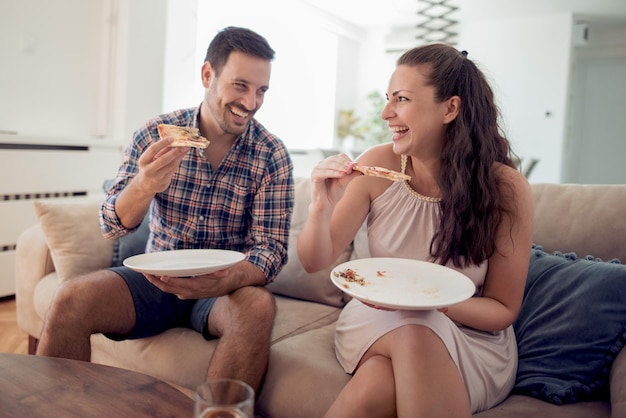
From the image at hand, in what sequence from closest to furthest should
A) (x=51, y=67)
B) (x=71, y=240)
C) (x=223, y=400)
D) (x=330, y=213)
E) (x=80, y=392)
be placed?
(x=223, y=400)
(x=80, y=392)
(x=330, y=213)
(x=71, y=240)
(x=51, y=67)

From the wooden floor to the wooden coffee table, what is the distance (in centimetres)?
165

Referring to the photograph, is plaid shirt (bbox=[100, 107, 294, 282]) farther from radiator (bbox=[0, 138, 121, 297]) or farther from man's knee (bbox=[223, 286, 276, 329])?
radiator (bbox=[0, 138, 121, 297])

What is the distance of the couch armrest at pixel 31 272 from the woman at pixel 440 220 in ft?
4.07

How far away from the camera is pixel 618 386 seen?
1.19 m

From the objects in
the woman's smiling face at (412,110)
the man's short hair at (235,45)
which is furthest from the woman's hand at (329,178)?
the man's short hair at (235,45)

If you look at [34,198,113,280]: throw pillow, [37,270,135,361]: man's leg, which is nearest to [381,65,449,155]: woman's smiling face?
[37,270,135,361]: man's leg

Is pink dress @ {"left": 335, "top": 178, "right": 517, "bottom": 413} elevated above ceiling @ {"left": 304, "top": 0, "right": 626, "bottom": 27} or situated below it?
below

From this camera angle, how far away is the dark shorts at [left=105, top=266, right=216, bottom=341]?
5.07ft

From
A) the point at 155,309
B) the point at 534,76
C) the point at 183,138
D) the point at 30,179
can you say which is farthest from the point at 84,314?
the point at 534,76

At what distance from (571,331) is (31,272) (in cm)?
200

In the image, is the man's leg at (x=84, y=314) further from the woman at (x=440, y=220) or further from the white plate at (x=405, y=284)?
the white plate at (x=405, y=284)

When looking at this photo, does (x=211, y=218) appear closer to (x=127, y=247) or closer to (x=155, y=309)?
(x=155, y=309)

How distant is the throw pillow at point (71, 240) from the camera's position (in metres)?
1.99

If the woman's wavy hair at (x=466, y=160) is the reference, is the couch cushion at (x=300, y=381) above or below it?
below
